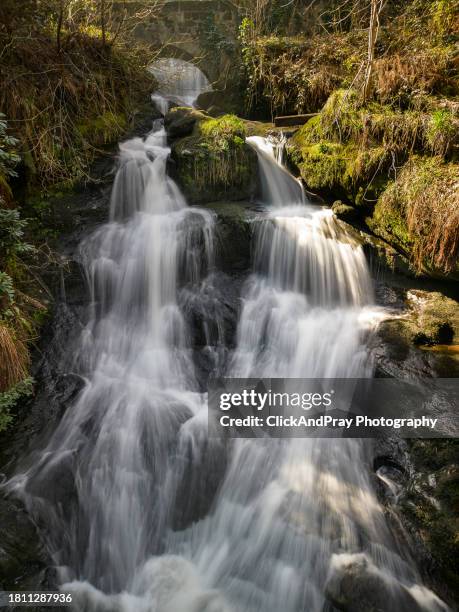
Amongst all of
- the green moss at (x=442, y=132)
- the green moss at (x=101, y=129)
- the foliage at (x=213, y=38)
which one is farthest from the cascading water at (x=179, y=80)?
the green moss at (x=442, y=132)

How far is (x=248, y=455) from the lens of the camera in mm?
4340

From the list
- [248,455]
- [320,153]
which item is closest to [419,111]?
[320,153]

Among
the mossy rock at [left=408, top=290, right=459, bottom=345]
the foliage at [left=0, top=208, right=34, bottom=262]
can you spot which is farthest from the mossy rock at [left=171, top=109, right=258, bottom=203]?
the mossy rock at [left=408, top=290, right=459, bottom=345]

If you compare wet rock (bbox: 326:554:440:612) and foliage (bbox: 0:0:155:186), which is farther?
foliage (bbox: 0:0:155:186)

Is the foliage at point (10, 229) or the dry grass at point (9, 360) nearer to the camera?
the dry grass at point (9, 360)

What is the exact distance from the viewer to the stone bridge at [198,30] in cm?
1151

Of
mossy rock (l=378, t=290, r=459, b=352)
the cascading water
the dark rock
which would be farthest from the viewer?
the cascading water

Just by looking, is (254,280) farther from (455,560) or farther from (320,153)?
(455,560)

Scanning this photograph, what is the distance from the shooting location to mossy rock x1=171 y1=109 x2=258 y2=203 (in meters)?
7.06

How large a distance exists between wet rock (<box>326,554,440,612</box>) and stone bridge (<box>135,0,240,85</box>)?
11.8m

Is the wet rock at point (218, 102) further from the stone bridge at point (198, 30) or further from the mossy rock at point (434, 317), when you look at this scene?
the mossy rock at point (434, 317)

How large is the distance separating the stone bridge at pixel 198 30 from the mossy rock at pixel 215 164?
204 inches

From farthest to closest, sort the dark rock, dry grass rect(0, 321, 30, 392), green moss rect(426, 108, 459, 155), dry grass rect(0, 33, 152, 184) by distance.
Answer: the dark rock → dry grass rect(0, 33, 152, 184) → green moss rect(426, 108, 459, 155) → dry grass rect(0, 321, 30, 392)

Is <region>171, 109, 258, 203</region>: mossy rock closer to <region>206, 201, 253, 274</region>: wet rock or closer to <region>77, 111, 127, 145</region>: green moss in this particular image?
<region>206, 201, 253, 274</region>: wet rock
